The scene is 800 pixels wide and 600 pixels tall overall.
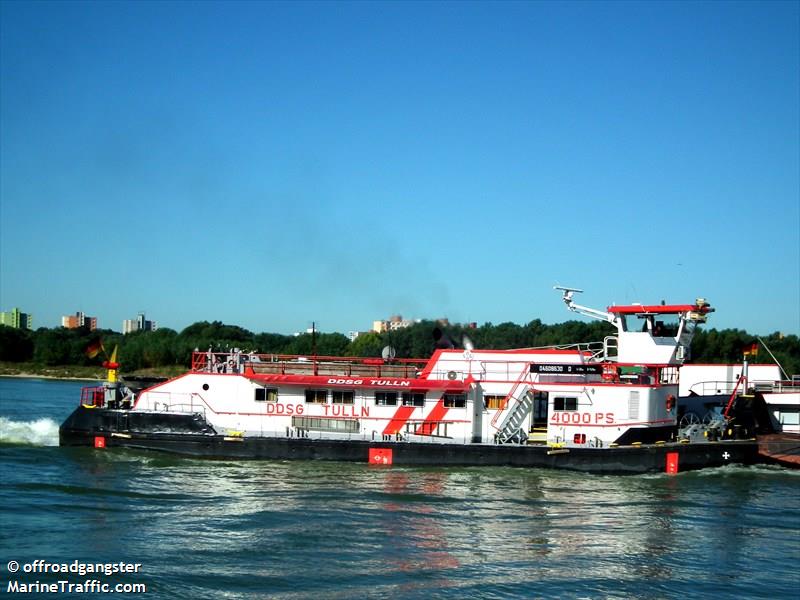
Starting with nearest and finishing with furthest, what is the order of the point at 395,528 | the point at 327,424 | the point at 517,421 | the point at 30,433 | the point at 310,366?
the point at 395,528 → the point at 517,421 → the point at 327,424 → the point at 310,366 → the point at 30,433

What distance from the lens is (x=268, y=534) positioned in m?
19.6

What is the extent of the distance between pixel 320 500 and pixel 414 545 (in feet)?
15.4

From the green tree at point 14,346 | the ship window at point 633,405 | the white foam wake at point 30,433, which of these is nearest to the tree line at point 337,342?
the green tree at point 14,346

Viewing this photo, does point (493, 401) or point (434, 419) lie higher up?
point (493, 401)

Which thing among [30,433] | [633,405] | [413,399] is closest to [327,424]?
[413,399]

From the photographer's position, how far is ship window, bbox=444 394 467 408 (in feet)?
94.8

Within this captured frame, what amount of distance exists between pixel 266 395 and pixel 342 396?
269 cm

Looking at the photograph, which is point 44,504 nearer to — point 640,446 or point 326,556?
point 326,556

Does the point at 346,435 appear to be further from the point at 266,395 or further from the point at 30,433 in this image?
the point at 30,433

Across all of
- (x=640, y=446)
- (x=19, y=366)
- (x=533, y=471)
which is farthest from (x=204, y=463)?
(x=19, y=366)

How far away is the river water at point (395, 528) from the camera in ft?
54.7

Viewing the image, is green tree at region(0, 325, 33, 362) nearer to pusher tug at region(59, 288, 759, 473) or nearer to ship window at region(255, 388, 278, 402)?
pusher tug at region(59, 288, 759, 473)

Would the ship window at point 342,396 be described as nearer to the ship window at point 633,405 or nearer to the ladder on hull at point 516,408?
the ladder on hull at point 516,408

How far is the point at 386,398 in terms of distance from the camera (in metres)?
29.3
